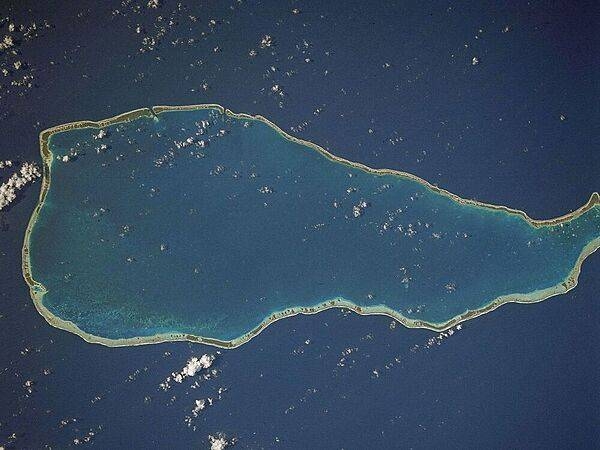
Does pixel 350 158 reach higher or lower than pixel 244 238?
higher

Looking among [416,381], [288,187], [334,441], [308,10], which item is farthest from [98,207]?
[416,381]

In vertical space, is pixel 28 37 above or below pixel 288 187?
above

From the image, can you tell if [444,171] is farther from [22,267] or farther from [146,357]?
[22,267]

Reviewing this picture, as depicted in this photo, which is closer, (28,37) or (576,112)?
(28,37)
